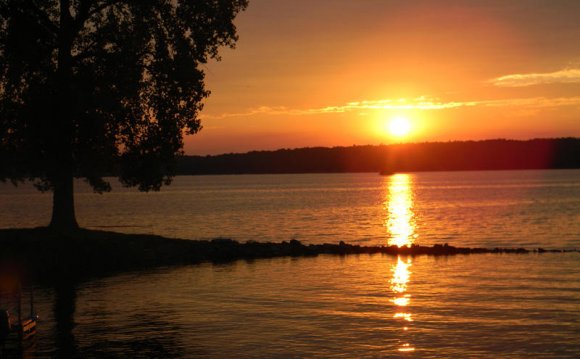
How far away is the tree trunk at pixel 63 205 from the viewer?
129 ft

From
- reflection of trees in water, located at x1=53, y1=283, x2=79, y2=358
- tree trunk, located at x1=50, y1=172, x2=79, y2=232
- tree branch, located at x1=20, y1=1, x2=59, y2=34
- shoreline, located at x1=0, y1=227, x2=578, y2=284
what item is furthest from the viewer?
tree trunk, located at x1=50, y1=172, x2=79, y2=232

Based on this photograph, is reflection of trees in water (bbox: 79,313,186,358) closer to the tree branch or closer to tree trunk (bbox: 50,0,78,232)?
tree trunk (bbox: 50,0,78,232)

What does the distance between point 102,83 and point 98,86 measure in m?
0.28

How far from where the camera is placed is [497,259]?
43000 millimetres

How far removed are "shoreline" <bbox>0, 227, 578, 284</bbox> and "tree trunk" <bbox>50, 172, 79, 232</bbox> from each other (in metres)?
0.58

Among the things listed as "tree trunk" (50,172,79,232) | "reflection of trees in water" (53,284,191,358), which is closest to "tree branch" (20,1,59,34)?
"tree trunk" (50,172,79,232)

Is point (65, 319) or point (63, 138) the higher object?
point (63, 138)

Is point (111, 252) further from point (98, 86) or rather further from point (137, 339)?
point (137, 339)

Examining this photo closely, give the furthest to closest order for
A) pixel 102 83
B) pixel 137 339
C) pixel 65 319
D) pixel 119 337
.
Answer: pixel 102 83
pixel 65 319
pixel 119 337
pixel 137 339

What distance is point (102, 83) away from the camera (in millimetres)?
37875

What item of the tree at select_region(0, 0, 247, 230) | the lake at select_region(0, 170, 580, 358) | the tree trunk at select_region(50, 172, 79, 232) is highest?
the tree at select_region(0, 0, 247, 230)

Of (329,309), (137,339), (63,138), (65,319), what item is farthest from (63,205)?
(137,339)

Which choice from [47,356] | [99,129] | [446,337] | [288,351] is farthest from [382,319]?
[99,129]

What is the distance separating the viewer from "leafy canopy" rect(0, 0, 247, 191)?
3722 cm
